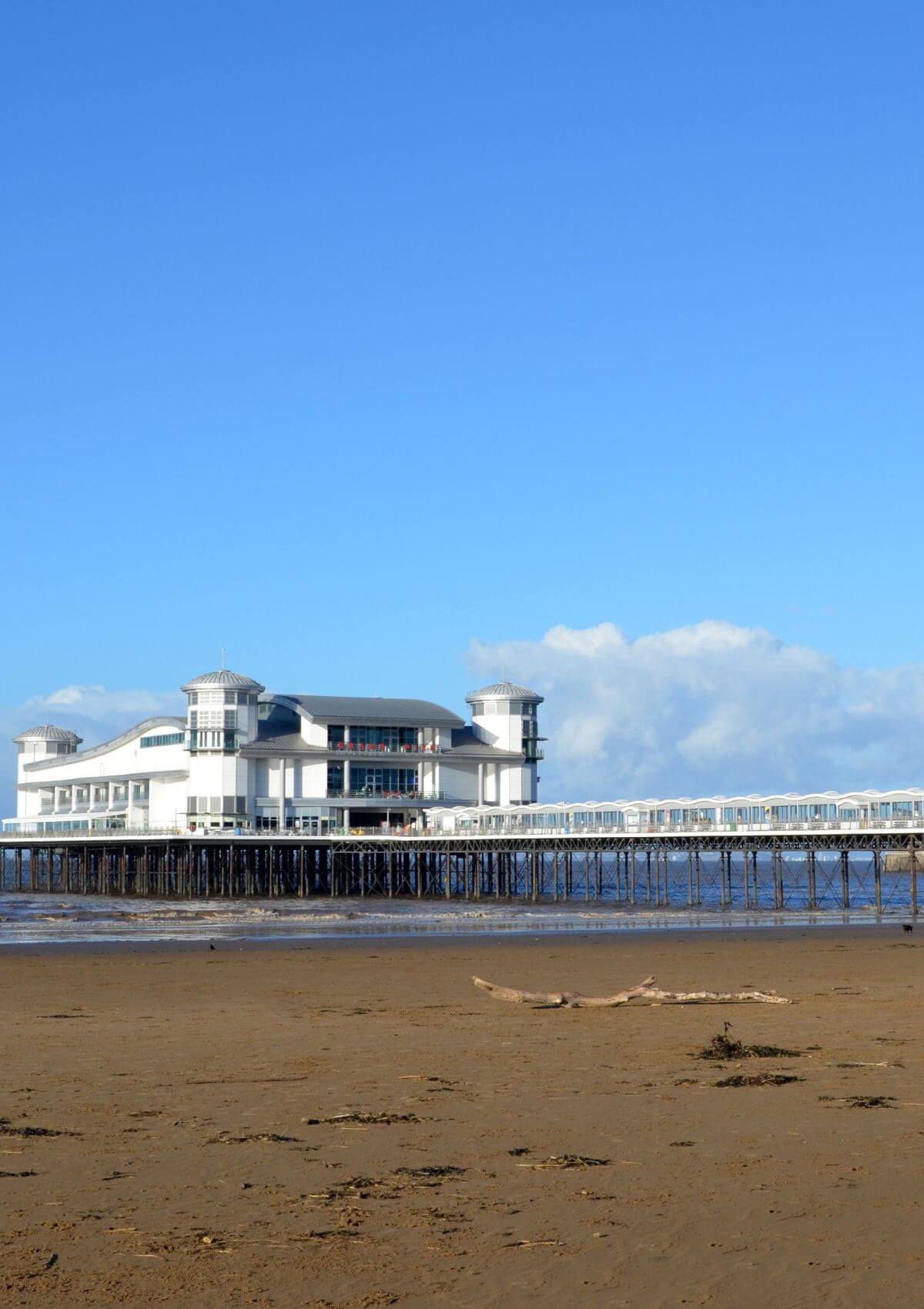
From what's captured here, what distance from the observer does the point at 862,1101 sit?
10.7 metres

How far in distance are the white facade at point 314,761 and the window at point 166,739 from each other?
9 cm

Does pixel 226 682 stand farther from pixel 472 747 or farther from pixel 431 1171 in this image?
pixel 431 1171

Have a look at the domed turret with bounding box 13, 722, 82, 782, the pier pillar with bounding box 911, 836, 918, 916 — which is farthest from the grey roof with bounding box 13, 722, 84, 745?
the pier pillar with bounding box 911, 836, 918, 916

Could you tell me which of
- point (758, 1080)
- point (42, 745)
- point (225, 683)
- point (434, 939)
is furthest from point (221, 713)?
point (758, 1080)

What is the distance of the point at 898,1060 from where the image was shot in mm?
12852

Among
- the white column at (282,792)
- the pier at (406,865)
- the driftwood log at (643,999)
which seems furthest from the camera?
the white column at (282,792)

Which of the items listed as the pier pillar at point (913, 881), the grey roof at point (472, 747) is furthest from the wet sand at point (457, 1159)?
the grey roof at point (472, 747)

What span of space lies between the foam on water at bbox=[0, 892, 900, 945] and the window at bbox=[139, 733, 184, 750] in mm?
19764

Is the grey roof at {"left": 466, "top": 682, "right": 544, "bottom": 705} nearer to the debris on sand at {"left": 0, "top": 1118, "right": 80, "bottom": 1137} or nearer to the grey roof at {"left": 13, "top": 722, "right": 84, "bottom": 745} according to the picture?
the grey roof at {"left": 13, "top": 722, "right": 84, "bottom": 745}

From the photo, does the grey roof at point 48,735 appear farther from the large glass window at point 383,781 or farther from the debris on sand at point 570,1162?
the debris on sand at point 570,1162

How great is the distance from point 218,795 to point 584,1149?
8042cm

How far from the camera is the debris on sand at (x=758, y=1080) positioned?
11430mm

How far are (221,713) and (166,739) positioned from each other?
22.0 ft

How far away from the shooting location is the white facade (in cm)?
8881
